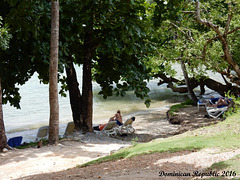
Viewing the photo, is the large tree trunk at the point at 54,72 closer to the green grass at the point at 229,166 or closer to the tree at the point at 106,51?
the tree at the point at 106,51

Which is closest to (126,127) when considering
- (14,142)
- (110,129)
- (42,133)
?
(110,129)

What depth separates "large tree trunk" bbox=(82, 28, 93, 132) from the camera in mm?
13523

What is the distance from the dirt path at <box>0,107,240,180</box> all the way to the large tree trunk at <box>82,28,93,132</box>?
1.03 m

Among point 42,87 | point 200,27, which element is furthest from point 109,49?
point 42,87

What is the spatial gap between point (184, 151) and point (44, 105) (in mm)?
28520

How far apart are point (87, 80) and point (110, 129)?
8.11 ft

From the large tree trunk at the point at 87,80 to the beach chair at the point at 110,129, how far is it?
668 millimetres

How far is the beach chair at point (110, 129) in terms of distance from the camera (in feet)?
46.7

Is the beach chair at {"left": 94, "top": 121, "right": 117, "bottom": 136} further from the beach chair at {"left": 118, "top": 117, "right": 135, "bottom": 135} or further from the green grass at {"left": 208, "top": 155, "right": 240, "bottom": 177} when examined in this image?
the green grass at {"left": 208, "top": 155, "right": 240, "bottom": 177}

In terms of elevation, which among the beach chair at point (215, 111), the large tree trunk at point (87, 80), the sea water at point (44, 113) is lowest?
the sea water at point (44, 113)

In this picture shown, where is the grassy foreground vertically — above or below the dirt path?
above

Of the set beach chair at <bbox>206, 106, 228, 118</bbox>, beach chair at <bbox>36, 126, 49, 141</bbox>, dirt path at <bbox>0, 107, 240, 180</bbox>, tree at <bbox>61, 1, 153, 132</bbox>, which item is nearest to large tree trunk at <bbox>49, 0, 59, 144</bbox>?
dirt path at <bbox>0, 107, 240, 180</bbox>

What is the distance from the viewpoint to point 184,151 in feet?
23.2

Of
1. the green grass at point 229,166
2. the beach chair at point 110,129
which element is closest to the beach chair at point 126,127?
the beach chair at point 110,129
